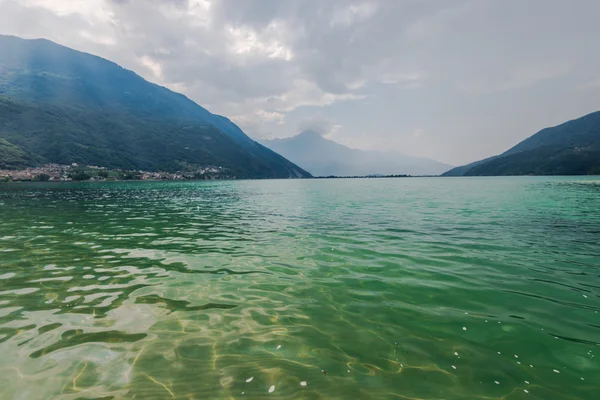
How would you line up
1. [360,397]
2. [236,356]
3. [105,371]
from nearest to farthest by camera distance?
[360,397], [105,371], [236,356]

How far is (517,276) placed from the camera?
48.2 ft

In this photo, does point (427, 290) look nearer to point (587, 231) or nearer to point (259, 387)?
point (259, 387)

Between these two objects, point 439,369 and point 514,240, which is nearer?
point 439,369

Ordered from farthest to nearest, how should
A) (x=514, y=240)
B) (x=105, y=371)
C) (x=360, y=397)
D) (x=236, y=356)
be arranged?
1. (x=514, y=240)
2. (x=236, y=356)
3. (x=105, y=371)
4. (x=360, y=397)

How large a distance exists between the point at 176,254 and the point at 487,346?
59.0ft

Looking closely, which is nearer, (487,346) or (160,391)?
(160,391)

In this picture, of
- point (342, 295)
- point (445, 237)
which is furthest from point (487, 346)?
point (445, 237)

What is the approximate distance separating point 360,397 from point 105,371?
649cm

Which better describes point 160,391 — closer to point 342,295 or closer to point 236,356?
point 236,356

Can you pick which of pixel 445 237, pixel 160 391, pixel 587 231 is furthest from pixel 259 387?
pixel 587 231

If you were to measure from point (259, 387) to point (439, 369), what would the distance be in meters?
4.69

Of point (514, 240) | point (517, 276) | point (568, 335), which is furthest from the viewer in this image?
point (514, 240)

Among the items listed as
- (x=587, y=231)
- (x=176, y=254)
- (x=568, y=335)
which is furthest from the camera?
(x=587, y=231)

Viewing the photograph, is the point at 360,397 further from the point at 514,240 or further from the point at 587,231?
the point at 587,231
